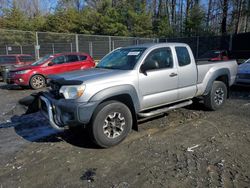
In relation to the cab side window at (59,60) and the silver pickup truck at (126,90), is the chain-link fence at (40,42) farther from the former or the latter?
the silver pickup truck at (126,90)

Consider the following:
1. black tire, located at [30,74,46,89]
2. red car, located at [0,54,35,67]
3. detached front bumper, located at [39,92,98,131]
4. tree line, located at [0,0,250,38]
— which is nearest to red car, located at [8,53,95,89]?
black tire, located at [30,74,46,89]

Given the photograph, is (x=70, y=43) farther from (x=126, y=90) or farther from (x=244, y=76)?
(x=126, y=90)

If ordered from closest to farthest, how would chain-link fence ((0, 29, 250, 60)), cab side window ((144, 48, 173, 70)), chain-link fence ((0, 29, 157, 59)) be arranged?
1. cab side window ((144, 48, 173, 70))
2. chain-link fence ((0, 29, 157, 59))
3. chain-link fence ((0, 29, 250, 60))

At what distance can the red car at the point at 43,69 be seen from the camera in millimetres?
10469

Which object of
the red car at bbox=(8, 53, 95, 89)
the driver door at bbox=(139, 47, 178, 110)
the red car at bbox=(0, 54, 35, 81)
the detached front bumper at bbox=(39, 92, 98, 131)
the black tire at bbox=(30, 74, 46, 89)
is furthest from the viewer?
the red car at bbox=(0, 54, 35, 81)

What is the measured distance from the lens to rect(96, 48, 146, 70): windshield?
4.78 m

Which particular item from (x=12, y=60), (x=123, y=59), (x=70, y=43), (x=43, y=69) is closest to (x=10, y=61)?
(x=12, y=60)

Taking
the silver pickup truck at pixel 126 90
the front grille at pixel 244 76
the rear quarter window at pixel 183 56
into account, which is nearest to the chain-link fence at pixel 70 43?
the front grille at pixel 244 76

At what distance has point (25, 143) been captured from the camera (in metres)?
4.61

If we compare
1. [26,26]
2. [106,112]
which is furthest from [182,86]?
[26,26]

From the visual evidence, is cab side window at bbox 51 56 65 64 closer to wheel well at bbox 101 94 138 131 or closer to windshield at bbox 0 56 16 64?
windshield at bbox 0 56 16 64

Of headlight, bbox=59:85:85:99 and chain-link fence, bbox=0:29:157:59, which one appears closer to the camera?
headlight, bbox=59:85:85:99

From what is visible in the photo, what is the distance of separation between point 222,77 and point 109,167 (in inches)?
175

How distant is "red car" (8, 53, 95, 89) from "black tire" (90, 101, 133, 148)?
6595 millimetres
